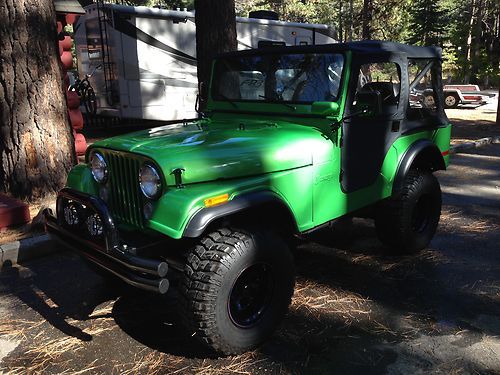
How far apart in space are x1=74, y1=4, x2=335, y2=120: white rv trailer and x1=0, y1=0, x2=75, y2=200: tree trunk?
5.41m

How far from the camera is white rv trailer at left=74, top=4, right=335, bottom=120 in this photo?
10.5 metres

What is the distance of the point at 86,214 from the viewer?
2.92 meters

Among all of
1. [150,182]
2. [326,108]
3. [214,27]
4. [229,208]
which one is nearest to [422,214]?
[326,108]

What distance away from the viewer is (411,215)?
406 centimetres

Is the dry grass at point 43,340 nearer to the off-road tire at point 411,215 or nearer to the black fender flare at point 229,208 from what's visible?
the black fender flare at point 229,208

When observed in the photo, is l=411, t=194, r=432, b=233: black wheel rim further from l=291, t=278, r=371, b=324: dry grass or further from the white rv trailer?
the white rv trailer

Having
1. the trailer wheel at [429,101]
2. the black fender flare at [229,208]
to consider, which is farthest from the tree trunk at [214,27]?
the black fender flare at [229,208]

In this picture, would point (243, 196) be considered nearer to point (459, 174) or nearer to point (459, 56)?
point (459, 174)

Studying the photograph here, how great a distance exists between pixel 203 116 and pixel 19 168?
238 cm

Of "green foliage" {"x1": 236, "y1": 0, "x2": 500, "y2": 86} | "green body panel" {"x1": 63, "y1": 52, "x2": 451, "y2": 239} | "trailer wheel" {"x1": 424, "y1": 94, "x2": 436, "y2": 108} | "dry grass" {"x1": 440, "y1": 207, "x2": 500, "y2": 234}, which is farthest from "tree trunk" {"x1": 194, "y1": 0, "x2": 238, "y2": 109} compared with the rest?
"green foliage" {"x1": 236, "y1": 0, "x2": 500, "y2": 86}

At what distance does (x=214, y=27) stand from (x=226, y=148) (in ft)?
12.6

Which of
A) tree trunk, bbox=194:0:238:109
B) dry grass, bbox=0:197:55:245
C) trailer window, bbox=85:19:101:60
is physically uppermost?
trailer window, bbox=85:19:101:60

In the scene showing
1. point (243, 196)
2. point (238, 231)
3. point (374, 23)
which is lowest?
point (238, 231)

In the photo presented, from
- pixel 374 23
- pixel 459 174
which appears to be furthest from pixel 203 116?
pixel 374 23
